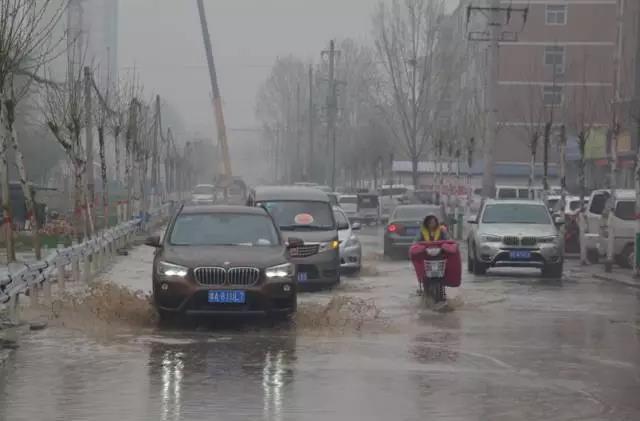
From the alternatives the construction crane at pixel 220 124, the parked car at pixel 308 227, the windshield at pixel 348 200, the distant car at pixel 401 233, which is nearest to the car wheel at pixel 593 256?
the distant car at pixel 401 233

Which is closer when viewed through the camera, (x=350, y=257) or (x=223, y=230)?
(x=223, y=230)

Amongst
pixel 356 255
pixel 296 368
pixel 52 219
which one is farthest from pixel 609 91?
pixel 296 368

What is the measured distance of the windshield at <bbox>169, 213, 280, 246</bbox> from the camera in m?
17.3

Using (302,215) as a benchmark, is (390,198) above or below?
below

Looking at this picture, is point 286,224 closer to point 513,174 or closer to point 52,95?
point 52,95

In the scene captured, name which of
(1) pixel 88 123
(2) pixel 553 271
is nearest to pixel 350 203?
(1) pixel 88 123

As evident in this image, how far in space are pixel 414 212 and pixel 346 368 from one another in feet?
80.2

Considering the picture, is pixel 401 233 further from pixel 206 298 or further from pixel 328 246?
pixel 206 298

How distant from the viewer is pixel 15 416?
982 cm

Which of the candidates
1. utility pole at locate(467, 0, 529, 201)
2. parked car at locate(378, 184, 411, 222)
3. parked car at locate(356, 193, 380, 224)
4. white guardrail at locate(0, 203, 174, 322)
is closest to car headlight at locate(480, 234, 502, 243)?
white guardrail at locate(0, 203, 174, 322)

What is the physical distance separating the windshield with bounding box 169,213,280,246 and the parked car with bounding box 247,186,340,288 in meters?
4.14

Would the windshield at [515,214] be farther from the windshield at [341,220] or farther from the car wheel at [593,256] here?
the car wheel at [593,256]

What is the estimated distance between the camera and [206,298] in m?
15.6

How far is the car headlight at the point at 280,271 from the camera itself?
15865mm
